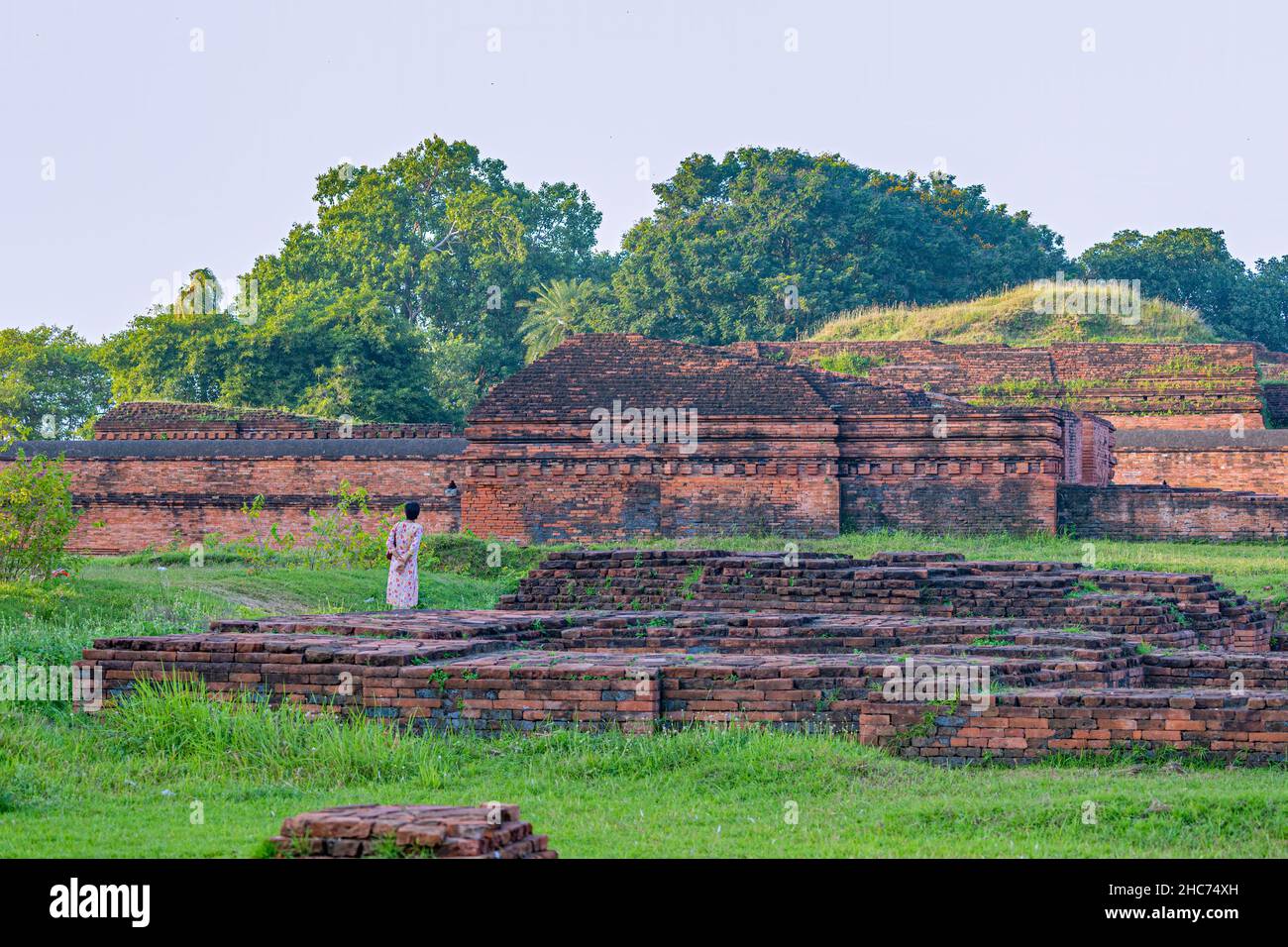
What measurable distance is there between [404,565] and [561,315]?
30723mm

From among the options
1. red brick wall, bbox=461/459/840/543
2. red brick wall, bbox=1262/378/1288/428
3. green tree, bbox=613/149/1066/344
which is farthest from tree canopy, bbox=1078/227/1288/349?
red brick wall, bbox=461/459/840/543

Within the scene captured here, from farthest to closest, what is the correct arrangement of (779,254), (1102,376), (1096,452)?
(779,254) < (1102,376) < (1096,452)

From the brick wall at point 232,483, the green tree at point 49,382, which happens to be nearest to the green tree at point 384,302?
the green tree at point 49,382

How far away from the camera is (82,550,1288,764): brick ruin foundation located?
8297mm

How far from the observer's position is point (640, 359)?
74.8 ft

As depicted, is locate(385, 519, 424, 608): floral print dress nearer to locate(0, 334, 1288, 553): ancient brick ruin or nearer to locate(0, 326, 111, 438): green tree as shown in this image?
locate(0, 334, 1288, 553): ancient brick ruin

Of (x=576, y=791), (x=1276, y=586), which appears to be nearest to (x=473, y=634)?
(x=576, y=791)

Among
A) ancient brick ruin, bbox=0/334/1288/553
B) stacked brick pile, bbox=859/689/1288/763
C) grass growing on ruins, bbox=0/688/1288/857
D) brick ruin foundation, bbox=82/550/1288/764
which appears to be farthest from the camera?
ancient brick ruin, bbox=0/334/1288/553

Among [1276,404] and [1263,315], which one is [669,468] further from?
[1263,315]

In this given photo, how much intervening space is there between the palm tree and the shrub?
92.0 feet

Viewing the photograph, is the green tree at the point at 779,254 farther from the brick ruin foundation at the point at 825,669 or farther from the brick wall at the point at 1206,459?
the brick ruin foundation at the point at 825,669

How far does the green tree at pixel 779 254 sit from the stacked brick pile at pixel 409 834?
34957 millimetres

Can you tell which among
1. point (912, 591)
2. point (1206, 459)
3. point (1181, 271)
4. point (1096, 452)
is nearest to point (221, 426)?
point (1096, 452)

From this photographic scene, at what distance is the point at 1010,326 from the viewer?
3588 cm
